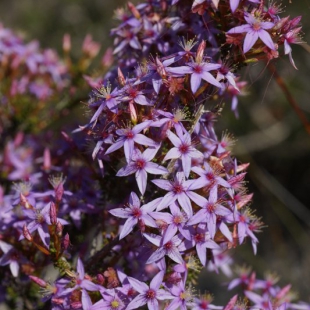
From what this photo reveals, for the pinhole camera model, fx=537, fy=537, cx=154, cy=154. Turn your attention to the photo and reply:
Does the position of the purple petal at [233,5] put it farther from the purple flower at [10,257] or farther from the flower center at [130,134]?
the purple flower at [10,257]

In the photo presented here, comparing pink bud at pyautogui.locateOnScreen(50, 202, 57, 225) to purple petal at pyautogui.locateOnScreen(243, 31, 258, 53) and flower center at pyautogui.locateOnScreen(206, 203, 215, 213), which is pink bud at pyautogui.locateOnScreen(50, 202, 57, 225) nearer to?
flower center at pyautogui.locateOnScreen(206, 203, 215, 213)

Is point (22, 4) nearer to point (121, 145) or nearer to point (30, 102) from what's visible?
point (30, 102)

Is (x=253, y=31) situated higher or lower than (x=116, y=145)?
higher

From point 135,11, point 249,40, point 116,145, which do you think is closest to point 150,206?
point 116,145

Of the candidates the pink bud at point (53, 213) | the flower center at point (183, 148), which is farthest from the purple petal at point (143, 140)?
the pink bud at point (53, 213)

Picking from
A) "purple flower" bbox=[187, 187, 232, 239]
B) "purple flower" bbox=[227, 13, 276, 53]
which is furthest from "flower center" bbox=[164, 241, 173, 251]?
"purple flower" bbox=[227, 13, 276, 53]

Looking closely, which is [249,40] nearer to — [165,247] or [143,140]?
[143,140]

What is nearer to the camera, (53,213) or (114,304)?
(114,304)

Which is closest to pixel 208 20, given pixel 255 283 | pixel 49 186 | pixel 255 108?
pixel 49 186
